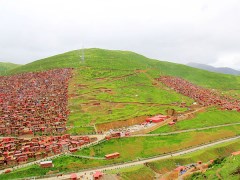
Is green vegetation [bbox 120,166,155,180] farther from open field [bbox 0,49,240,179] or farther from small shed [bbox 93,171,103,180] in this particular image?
small shed [bbox 93,171,103,180]

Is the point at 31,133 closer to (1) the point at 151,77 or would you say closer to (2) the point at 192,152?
(2) the point at 192,152

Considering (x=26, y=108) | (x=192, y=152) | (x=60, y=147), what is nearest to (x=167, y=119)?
(x=192, y=152)

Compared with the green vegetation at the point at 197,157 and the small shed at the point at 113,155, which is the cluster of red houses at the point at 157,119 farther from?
the small shed at the point at 113,155

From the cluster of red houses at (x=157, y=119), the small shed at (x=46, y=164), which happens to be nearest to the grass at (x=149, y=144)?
the small shed at (x=46, y=164)

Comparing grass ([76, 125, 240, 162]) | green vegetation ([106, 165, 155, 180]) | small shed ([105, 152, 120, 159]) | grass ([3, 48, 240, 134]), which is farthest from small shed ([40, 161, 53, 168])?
grass ([3, 48, 240, 134])

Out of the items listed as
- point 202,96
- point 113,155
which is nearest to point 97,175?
point 113,155
